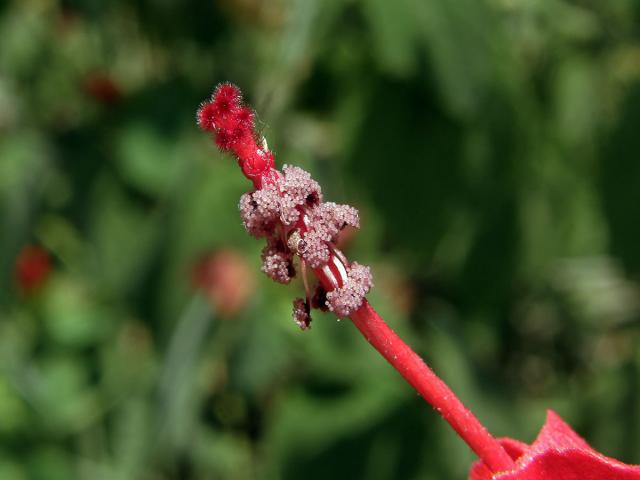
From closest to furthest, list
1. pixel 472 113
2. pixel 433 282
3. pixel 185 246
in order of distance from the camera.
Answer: pixel 472 113
pixel 185 246
pixel 433 282

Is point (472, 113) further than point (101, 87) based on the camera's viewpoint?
No

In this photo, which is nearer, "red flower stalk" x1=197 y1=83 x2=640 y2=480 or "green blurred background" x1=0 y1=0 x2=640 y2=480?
"red flower stalk" x1=197 y1=83 x2=640 y2=480

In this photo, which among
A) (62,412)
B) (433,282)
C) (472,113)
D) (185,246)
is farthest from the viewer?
(62,412)

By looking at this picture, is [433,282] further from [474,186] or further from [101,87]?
[101,87]

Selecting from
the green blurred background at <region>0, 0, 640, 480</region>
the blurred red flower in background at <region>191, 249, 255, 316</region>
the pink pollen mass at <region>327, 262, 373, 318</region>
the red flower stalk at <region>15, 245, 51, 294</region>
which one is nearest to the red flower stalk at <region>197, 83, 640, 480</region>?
the pink pollen mass at <region>327, 262, 373, 318</region>

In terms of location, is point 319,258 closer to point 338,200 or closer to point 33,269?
point 338,200

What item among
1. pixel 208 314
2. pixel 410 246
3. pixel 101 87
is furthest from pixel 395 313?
pixel 101 87

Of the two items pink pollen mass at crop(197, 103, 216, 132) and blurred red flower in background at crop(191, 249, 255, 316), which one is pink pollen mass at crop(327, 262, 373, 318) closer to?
pink pollen mass at crop(197, 103, 216, 132)

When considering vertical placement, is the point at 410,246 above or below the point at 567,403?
above

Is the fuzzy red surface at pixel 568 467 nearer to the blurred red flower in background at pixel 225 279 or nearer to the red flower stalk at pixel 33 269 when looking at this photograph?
the blurred red flower in background at pixel 225 279
